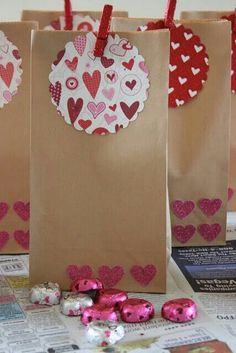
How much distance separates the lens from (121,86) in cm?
92

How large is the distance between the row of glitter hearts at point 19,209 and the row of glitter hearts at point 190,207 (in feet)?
0.77

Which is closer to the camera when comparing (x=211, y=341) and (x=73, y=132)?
(x=211, y=341)

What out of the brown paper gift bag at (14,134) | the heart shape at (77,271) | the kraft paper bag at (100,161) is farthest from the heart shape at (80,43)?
the heart shape at (77,271)

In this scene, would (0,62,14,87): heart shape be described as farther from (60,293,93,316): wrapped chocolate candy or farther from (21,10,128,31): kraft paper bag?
(60,293,93,316): wrapped chocolate candy

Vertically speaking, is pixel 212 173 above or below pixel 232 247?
above

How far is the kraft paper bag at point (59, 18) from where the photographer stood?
1235 mm

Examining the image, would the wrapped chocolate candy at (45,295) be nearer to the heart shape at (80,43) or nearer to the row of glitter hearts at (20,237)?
the row of glitter hearts at (20,237)

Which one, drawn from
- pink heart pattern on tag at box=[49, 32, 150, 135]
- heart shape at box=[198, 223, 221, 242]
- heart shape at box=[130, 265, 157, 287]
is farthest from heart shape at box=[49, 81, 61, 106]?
heart shape at box=[198, 223, 221, 242]

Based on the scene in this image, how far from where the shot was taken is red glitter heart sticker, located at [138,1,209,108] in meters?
1.07

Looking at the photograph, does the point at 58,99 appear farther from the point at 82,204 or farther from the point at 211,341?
the point at 211,341

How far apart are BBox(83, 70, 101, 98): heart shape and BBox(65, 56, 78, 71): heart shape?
0.02 metres

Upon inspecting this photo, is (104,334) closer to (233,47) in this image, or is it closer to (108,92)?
(108,92)

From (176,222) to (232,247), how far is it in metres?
0.10

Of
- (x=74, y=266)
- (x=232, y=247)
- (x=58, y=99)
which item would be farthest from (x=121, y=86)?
(x=232, y=247)
